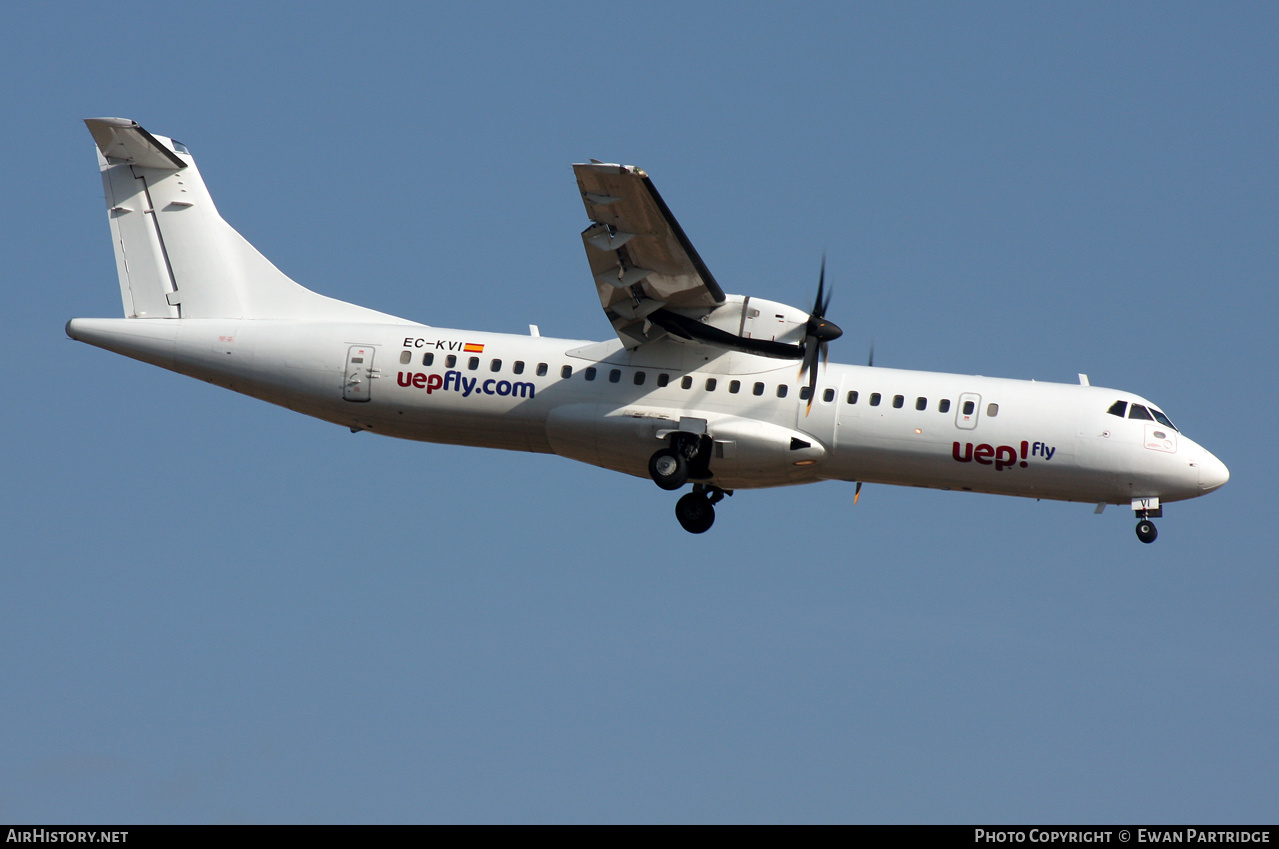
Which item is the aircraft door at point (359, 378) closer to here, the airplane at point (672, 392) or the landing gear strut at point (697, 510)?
the airplane at point (672, 392)

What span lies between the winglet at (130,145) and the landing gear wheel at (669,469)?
11.2 m

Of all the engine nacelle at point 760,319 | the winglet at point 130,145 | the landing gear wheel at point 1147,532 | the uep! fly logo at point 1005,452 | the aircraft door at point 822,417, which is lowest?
the landing gear wheel at point 1147,532

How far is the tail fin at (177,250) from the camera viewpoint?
87.8 ft

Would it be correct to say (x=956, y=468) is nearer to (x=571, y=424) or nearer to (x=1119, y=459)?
(x=1119, y=459)

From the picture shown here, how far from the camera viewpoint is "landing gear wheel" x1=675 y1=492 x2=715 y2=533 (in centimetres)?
2603

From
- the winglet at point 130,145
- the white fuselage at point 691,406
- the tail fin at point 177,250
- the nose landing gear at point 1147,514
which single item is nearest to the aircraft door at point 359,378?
the white fuselage at point 691,406

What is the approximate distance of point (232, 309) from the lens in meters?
26.7

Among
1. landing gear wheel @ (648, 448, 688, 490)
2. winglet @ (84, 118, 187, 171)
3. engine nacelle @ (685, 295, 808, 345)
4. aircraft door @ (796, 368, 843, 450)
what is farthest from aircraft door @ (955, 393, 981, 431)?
winglet @ (84, 118, 187, 171)

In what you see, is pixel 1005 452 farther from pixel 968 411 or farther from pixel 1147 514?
pixel 1147 514

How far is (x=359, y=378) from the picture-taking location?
25.3 m

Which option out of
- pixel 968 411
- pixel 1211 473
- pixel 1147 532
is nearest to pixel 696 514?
pixel 968 411

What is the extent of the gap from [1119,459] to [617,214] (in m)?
9.31

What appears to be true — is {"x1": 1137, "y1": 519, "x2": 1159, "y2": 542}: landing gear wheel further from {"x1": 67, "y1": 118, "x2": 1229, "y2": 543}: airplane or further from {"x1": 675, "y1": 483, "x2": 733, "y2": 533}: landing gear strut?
{"x1": 675, "y1": 483, "x2": 733, "y2": 533}: landing gear strut
